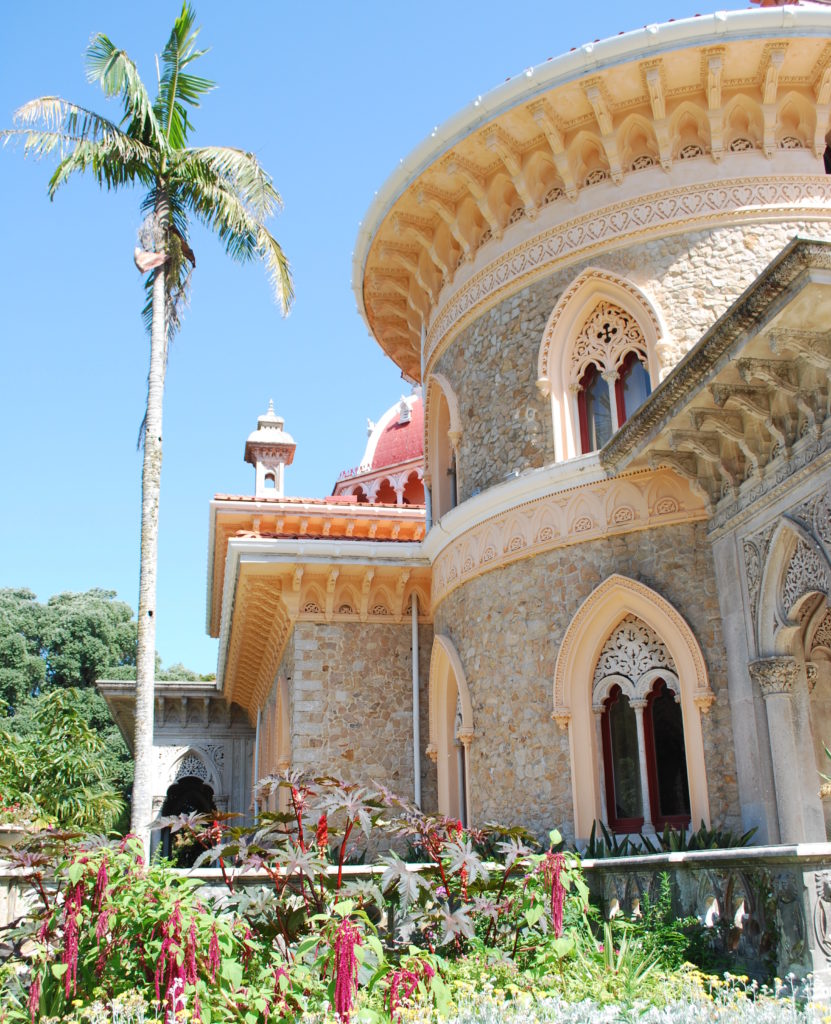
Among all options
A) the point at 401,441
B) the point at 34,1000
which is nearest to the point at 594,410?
the point at 34,1000

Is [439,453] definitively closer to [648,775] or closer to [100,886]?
[648,775]

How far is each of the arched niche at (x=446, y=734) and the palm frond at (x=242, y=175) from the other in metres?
5.46

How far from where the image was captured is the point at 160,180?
42.9 feet

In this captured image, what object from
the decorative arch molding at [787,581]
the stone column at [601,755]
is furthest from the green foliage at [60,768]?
the decorative arch molding at [787,581]

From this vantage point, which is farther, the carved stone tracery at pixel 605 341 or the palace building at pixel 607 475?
the carved stone tracery at pixel 605 341

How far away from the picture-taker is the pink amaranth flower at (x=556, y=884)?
5.89 meters

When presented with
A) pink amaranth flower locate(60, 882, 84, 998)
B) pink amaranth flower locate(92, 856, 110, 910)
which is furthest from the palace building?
pink amaranth flower locate(60, 882, 84, 998)

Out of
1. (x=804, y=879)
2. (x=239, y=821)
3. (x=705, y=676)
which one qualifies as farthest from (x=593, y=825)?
(x=239, y=821)

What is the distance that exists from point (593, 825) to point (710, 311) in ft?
15.7

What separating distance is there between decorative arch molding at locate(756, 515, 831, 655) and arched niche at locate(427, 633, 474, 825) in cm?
382

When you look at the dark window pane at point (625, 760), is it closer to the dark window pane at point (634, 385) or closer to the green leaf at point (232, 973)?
the dark window pane at point (634, 385)

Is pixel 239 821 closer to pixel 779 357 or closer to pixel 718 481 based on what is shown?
pixel 718 481

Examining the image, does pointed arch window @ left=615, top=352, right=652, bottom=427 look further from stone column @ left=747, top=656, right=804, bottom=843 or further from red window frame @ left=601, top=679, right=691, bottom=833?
stone column @ left=747, top=656, right=804, bottom=843

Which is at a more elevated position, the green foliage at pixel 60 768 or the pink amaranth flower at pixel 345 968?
the green foliage at pixel 60 768
